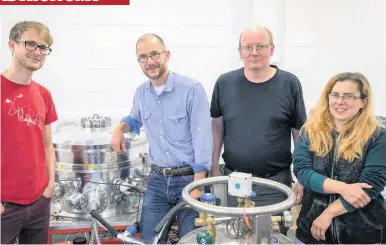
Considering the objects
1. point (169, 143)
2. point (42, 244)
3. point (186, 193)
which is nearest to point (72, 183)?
point (42, 244)

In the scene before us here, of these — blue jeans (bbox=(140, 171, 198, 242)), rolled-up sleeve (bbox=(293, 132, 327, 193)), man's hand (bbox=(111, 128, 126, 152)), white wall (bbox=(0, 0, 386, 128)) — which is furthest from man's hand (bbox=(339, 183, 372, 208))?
white wall (bbox=(0, 0, 386, 128))

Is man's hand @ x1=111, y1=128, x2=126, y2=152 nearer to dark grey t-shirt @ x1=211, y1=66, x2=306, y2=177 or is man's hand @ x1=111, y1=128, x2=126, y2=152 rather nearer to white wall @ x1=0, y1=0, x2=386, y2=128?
dark grey t-shirt @ x1=211, y1=66, x2=306, y2=177

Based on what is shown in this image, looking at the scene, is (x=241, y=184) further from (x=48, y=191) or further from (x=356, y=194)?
(x=48, y=191)

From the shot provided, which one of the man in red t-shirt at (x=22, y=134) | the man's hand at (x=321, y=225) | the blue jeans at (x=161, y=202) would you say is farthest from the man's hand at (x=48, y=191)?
the man's hand at (x=321, y=225)

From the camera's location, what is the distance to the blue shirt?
5.43 feet

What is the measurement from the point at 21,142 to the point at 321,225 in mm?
1190

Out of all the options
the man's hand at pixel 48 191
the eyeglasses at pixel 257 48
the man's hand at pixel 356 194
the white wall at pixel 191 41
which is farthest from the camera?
the white wall at pixel 191 41

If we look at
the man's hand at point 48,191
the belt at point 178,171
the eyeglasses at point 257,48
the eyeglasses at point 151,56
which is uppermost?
the eyeglasses at point 257,48

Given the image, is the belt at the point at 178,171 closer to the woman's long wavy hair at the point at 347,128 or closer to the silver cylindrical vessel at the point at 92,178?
the silver cylindrical vessel at the point at 92,178

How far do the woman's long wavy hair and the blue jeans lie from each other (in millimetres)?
611

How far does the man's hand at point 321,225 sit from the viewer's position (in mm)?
1328

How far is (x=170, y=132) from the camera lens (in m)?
1.71

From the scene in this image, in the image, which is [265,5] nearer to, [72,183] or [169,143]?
[169,143]

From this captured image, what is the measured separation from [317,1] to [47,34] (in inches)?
78.2
